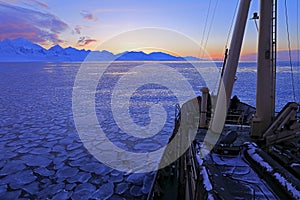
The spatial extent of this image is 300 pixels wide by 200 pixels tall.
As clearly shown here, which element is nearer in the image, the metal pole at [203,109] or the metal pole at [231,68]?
the metal pole at [231,68]

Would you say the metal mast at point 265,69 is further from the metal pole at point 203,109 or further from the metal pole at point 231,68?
the metal pole at point 203,109

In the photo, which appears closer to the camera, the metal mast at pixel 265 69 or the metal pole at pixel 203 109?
the metal mast at pixel 265 69

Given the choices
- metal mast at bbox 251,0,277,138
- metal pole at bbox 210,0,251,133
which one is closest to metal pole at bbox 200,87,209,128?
metal pole at bbox 210,0,251,133

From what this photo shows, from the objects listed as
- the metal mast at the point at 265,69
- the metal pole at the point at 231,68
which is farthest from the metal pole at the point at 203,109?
the metal mast at the point at 265,69

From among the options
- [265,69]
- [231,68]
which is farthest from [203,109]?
[265,69]

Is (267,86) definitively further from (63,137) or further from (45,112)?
(45,112)

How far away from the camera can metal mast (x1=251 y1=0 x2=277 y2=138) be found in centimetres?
626

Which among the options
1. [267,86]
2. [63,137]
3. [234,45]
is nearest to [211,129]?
[267,86]

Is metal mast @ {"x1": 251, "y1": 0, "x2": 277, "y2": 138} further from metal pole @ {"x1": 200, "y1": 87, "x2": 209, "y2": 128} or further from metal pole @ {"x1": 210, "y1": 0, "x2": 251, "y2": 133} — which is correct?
metal pole @ {"x1": 200, "y1": 87, "x2": 209, "y2": 128}

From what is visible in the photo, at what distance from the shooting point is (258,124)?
21.8ft

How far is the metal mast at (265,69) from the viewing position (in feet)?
20.5

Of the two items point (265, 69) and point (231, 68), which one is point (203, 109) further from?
point (265, 69)

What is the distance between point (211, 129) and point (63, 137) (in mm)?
7200

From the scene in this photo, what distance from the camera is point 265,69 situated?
646 cm
